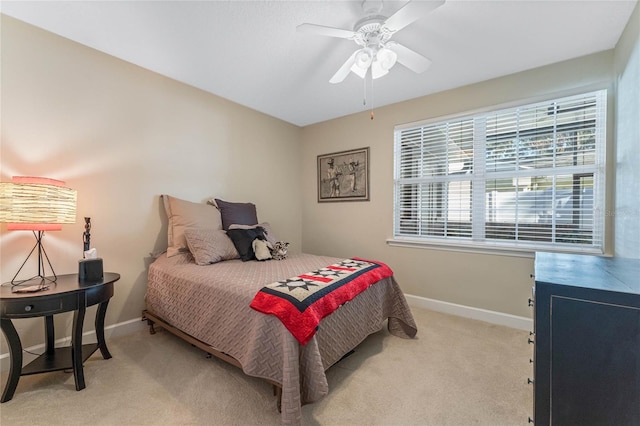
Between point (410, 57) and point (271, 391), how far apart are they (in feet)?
7.96

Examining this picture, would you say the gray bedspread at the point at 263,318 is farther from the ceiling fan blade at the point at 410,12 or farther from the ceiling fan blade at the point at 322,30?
the ceiling fan blade at the point at 410,12

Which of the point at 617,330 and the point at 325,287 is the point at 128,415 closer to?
the point at 325,287

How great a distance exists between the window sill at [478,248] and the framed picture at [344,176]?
2.50ft

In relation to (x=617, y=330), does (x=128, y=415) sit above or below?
below

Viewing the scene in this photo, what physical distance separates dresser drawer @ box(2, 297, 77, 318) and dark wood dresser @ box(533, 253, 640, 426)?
2428 mm

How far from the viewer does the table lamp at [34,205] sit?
156cm

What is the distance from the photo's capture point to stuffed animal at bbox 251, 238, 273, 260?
2576mm

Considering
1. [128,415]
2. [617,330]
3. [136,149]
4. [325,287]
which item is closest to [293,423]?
[325,287]

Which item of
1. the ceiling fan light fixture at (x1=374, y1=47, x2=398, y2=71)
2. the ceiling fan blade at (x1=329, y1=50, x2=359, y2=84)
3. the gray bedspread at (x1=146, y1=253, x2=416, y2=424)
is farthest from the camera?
the ceiling fan blade at (x1=329, y1=50, x2=359, y2=84)

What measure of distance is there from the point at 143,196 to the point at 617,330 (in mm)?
3161

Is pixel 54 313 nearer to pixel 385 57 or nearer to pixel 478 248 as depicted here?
pixel 385 57

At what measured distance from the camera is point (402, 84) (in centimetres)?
277

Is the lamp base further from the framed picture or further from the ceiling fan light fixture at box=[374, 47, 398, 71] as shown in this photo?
the framed picture

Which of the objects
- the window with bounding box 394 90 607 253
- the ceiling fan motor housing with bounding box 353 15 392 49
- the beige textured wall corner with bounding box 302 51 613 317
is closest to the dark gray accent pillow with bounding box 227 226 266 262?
the beige textured wall corner with bounding box 302 51 613 317
